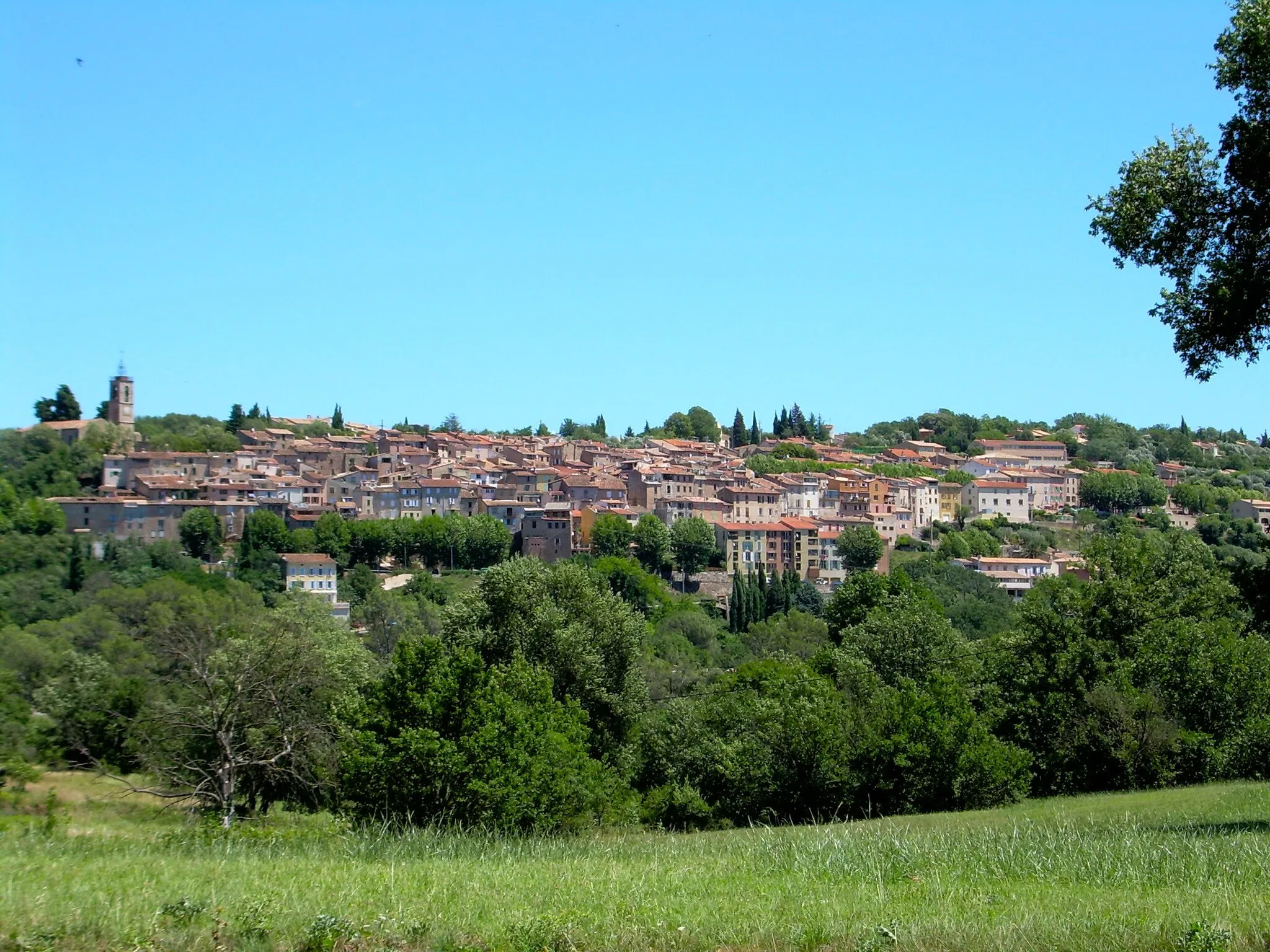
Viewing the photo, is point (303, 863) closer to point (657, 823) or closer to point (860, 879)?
point (860, 879)

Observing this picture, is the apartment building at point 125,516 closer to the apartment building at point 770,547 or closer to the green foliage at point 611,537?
the green foliage at point 611,537

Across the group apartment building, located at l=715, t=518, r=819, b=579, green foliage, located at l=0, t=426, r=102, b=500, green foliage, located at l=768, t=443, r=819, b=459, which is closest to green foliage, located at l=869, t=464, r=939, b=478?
green foliage, located at l=768, t=443, r=819, b=459

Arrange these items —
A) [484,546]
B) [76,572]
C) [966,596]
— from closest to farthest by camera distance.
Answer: [76,572] < [966,596] < [484,546]

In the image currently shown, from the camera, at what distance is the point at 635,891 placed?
911cm

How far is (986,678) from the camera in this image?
90.9ft

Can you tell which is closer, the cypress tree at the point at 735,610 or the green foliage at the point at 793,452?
the cypress tree at the point at 735,610

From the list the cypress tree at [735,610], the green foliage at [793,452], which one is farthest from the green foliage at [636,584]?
the green foliage at [793,452]

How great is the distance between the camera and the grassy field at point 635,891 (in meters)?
7.81

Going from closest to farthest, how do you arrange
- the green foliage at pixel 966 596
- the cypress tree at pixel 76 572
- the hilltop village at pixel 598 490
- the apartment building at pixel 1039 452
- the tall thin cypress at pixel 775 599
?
the green foliage at pixel 966 596 → the cypress tree at pixel 76 572 → the tall thin cypress at pixel 775 599 → the hilltop village at pixel 598 490 → the apartment building at pixel 1039 452

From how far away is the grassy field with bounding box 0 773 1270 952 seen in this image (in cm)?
781

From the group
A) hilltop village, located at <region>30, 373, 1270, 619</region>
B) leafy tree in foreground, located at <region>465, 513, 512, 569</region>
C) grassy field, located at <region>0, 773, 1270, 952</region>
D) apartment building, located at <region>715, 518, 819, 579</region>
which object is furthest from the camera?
apartment building, located at <region>715, 518, 819, 579</region>

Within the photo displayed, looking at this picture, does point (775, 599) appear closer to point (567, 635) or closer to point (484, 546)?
point (484, 546)

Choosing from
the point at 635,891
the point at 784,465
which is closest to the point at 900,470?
the point at 784,465

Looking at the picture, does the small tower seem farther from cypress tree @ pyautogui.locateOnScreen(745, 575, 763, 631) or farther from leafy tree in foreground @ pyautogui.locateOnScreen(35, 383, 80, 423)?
cypress tree @ pyautogui.locateOnScreen(745, 575, 763, 631)
